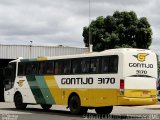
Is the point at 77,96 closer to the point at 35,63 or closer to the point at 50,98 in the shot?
the point at 50,98

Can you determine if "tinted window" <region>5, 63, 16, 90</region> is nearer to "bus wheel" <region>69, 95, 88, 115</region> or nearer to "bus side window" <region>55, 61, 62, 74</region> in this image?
"bus side window" <region>55, 61, 62, 74</region>

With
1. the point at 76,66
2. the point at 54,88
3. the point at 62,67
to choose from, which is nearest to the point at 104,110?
the point at 76,66

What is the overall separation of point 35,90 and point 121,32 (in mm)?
32785

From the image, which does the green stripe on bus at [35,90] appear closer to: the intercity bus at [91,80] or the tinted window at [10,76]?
the intercity bus at [91,80]

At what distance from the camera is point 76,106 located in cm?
2531

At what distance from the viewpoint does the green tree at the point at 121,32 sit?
5906cm

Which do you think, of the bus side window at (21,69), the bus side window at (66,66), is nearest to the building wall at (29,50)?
the bus side window at (21,69)

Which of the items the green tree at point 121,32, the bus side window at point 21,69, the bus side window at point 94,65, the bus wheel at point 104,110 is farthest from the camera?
the green tree at point 121,32

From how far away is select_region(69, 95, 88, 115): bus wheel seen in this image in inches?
987

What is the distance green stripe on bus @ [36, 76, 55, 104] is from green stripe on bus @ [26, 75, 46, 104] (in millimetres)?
250

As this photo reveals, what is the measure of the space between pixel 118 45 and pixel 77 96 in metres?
33.1

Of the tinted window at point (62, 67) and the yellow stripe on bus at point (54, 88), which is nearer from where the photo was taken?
the tinted window at point (62, 67)

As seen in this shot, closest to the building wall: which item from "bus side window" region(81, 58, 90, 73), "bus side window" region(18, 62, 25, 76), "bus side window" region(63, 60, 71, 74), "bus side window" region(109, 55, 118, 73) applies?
"bus side window" region(18, 62, 25, 76)

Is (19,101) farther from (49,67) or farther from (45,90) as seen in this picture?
(49,67)
